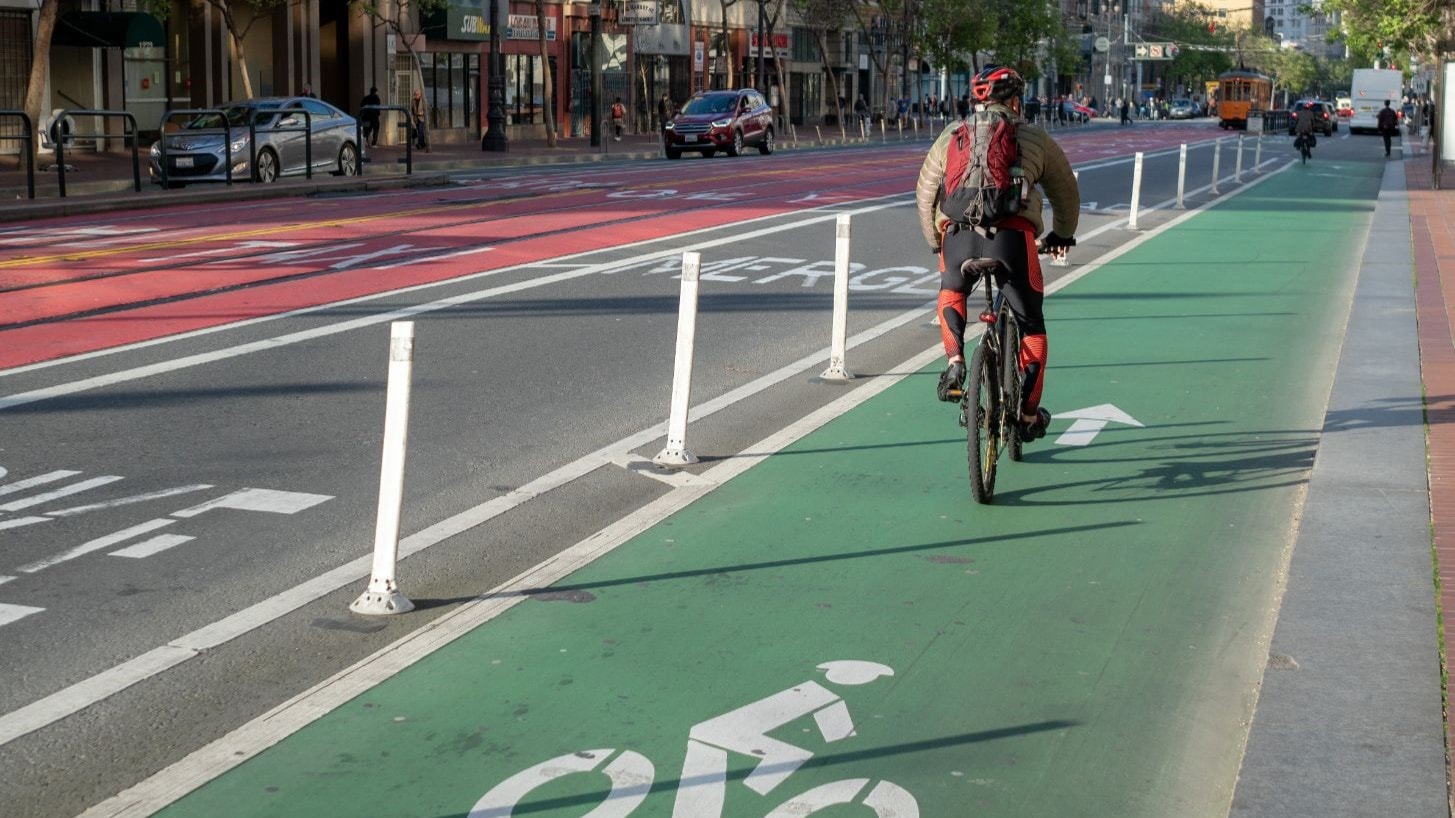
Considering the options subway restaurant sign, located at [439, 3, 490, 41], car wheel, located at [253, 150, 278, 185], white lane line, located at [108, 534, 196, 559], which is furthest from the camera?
subway restaurant sign, located at [439, 3, 490, 41]

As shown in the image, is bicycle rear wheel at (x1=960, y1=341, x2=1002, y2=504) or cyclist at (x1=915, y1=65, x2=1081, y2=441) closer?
bicycle rear wheel at (x1=960, y1=341, x2=1002, y2=504)

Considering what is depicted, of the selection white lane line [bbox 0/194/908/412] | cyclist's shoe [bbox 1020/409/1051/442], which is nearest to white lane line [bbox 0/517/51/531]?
white lane line [bbox 0/194/908/412]

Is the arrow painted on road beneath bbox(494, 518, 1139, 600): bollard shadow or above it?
above

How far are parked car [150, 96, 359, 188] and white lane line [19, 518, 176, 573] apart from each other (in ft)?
74.4

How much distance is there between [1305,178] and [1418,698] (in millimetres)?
37417

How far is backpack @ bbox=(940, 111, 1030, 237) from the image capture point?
24.5ft

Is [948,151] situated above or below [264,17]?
below

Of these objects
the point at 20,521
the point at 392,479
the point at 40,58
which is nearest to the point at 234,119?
the point at 40,58

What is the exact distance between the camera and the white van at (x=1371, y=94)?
92.4 metres

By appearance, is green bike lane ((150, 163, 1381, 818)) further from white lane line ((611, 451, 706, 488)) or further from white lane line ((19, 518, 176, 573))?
white lane line ((19, 518, 176, 573))

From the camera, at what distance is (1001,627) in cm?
610

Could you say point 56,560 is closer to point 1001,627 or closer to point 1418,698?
point 1001,627

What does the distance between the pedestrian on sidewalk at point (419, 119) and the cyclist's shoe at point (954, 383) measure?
38750mm

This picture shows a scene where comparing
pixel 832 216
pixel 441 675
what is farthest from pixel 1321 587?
pixel 832 216
